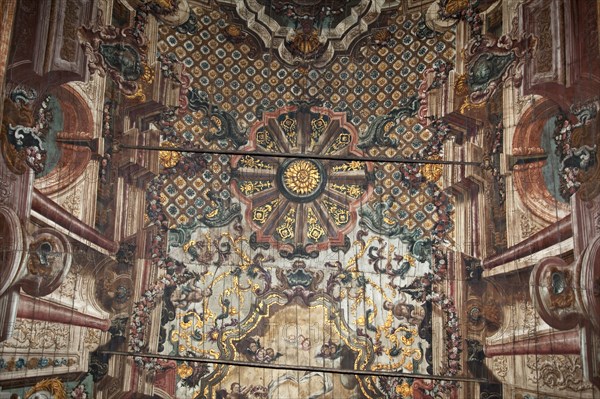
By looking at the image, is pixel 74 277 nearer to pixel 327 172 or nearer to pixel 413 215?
pixel 327 172

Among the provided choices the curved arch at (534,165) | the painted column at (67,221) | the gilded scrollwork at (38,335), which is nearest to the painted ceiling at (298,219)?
the painted column at (67,221)

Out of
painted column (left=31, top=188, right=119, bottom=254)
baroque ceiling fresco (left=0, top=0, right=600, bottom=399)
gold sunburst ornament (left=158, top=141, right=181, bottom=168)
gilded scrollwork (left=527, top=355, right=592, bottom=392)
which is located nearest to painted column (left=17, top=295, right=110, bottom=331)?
baroque ceiling fresco (left=0, top=0, right=600, bottom=399)

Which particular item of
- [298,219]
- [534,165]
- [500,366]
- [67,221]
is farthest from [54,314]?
[534,165]

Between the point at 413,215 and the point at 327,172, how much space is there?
3.69ft

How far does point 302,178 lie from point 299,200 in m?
0.26

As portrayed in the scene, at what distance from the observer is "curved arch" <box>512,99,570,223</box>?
30.3ft

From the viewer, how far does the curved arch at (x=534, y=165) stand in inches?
364

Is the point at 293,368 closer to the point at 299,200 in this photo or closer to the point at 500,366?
the point at 299,200

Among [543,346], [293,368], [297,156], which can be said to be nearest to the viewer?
[543,346]

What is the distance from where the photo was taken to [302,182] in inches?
406

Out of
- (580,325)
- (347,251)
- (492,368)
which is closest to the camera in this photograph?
(580,325)

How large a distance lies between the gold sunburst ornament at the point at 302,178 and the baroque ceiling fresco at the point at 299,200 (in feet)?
0.09

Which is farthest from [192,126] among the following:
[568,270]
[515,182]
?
[568,270]

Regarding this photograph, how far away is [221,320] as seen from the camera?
9805mm
